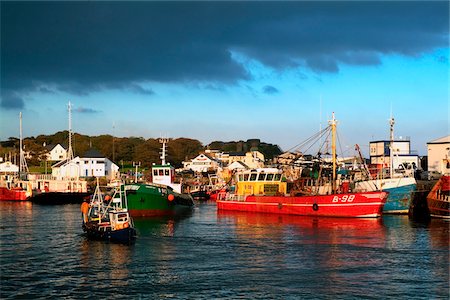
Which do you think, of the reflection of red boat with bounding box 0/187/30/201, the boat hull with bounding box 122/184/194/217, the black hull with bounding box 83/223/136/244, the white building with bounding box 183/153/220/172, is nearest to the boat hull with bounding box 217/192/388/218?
the boat hull with bounding box 122/184/194/217

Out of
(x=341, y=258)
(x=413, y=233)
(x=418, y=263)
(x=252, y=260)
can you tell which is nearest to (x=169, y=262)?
(x=252, y=260)

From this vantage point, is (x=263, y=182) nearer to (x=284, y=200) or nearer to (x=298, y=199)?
(x=284, y=200)

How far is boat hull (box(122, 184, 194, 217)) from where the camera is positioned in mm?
55062

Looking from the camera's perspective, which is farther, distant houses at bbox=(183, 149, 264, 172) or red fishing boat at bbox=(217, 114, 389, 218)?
distant houses at bbox=(183, 149, 264, 172)

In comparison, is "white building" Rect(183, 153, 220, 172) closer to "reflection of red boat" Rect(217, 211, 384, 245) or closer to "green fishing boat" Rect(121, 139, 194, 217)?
"green fishing boat" Rect(121, 139, 194, 217)

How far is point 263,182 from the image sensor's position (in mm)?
64250

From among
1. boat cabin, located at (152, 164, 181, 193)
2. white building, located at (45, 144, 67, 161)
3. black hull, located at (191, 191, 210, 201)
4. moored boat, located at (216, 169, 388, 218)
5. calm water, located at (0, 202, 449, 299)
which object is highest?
white building, located at (45, 144, 67, 161)

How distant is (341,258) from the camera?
1236 inches

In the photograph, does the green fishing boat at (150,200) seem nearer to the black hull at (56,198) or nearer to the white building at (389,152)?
the black hull at (56,198)

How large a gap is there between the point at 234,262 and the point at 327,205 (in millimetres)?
25158

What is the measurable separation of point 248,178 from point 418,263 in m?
36.5

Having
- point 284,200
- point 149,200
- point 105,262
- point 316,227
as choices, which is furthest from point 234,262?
point 284,200

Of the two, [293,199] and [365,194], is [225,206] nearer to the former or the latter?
[293,199]

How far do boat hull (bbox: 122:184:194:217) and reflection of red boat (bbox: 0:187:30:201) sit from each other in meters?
39.3
